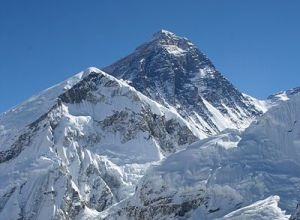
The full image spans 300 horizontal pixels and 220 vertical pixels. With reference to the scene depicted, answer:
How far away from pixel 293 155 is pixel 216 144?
21.4 m

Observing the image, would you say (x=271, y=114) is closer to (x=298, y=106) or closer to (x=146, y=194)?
(x=298, y=106)

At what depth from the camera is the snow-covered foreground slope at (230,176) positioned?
16738cm

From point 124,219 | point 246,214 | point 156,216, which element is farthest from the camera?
point 124,219

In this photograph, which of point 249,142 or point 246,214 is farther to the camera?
point 249,142

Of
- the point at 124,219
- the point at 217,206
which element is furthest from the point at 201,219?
the point at 124,219

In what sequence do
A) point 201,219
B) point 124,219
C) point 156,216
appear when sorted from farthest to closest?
point 124,219, point 156,216, point 201,219

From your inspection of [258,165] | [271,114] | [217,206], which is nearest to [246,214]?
[217,206]

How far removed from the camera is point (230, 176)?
17550cm

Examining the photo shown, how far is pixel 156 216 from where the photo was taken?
17788 centimetres

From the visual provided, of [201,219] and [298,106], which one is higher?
[298,106]

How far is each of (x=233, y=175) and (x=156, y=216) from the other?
17.8 metres

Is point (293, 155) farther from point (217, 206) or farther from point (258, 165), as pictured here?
point (217, 206)

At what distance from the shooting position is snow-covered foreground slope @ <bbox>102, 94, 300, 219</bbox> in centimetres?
16738

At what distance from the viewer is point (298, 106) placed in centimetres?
18325
